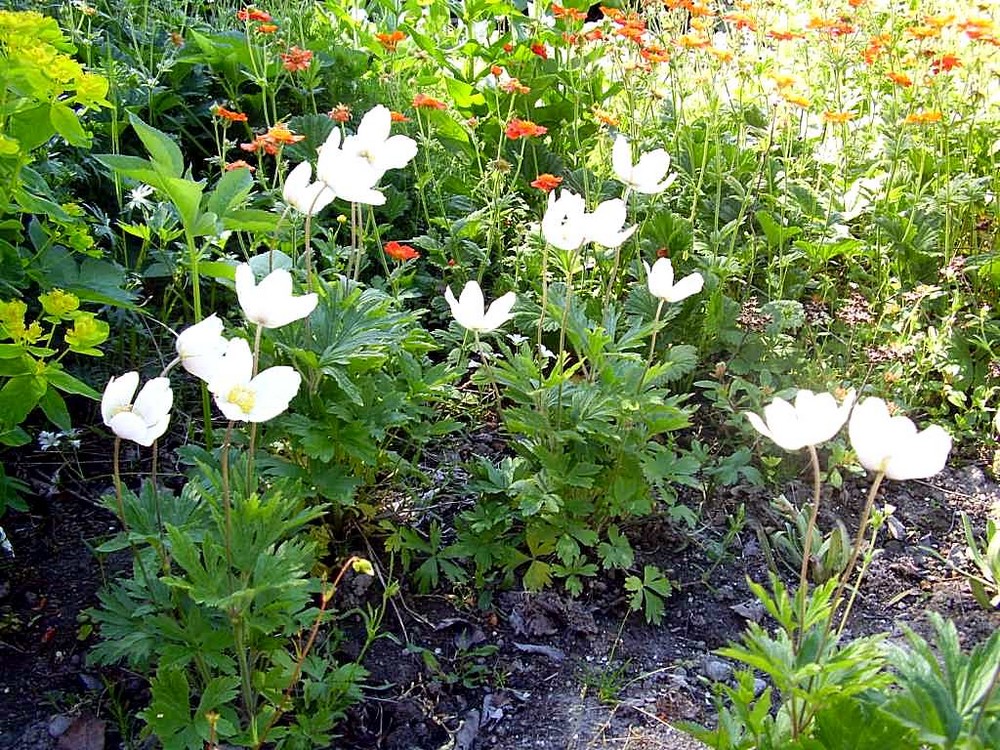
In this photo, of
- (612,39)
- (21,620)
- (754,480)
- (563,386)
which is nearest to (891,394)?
(754,480)

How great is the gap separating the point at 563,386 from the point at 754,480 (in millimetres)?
589

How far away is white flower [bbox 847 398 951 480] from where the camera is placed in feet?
4.49

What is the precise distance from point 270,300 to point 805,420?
82 cm

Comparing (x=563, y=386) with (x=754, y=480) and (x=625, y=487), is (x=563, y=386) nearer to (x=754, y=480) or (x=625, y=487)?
(x=625, y=487)

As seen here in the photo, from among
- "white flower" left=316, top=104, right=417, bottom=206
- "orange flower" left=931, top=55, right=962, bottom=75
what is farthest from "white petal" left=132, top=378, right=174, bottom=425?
"orange flower" left=931, top=55, right=962, bottom=75

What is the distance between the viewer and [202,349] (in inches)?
62.3

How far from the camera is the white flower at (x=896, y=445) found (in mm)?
1367

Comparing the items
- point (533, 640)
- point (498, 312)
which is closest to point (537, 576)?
point (533, 640)

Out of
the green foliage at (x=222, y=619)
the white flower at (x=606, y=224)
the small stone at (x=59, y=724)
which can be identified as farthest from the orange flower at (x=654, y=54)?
the small stone at (x=59, y=724)

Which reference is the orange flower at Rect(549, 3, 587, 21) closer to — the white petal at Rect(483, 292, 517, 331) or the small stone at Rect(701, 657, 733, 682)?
the white petal at Rect(483, 292, 517, 331)

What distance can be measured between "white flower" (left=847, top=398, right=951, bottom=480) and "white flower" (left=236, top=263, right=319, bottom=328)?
830 millimetres

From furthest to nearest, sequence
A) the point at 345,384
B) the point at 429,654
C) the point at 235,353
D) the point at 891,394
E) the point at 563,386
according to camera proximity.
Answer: the point at 891,394 → the point at 563,386 → the point at 429,654 → the point at 345,384 → the point at 235,353

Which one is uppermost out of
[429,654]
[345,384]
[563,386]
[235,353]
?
[235,353]

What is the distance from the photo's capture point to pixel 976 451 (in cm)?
278
